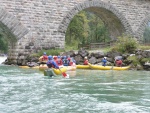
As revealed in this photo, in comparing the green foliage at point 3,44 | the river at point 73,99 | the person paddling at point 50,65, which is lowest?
the river at point 73,99

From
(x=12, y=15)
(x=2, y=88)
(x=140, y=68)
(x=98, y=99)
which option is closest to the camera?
(x=98, y=99)

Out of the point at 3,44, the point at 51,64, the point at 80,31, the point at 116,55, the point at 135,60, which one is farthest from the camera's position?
the point at 3,44

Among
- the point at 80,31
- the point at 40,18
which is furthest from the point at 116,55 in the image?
the point at 80,31

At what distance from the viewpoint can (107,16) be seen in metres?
28.6

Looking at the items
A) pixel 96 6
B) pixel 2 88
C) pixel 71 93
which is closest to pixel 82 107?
pixel 71 93

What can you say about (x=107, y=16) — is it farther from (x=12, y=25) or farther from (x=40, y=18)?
(x=12, y=25)

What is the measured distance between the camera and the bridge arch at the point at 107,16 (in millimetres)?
24797

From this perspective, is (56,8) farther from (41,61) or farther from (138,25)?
(138,25)

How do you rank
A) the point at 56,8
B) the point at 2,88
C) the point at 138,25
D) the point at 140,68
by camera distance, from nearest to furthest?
the point at 2,88 → the point at 140,68 → the point at 56,8 → the point at 138,25

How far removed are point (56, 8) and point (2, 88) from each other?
14.0 m

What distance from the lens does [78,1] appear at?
25266 mm

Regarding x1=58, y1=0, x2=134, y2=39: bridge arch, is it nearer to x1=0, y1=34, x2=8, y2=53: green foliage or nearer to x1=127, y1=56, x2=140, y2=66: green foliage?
x1=127, y1=56, x2=140, y2=66: green foliage

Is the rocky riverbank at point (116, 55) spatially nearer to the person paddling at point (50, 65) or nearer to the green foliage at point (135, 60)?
the green foliage at point (135, 60)

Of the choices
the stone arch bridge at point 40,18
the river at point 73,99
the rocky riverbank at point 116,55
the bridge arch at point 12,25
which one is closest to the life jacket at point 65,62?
the rocky riverbank at point 116,55
